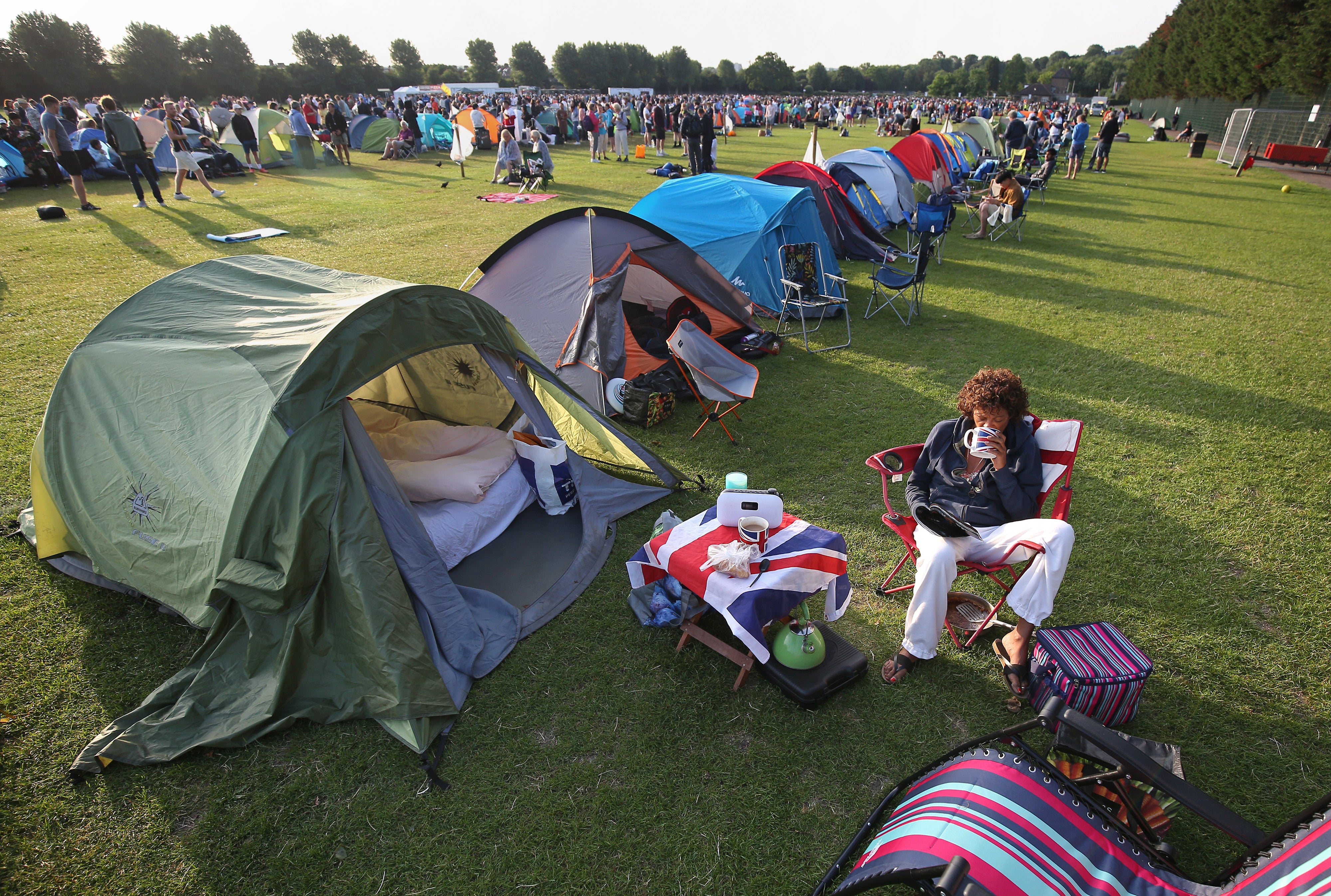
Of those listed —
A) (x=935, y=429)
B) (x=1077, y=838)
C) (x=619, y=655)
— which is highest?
(x=935, y=429)

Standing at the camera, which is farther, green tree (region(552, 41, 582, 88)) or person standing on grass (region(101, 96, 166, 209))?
green tree (region(552, 41, 582, 88))

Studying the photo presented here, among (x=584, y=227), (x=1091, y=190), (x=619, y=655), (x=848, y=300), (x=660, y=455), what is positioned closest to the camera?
(x=619, y=655)

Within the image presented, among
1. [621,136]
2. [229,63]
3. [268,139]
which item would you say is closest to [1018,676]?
[621,136]

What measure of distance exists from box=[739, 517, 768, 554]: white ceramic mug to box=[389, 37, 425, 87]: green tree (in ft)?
296

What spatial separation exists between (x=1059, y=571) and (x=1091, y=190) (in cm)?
1946

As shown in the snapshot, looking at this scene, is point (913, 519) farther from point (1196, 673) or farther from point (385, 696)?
point (385, 696)

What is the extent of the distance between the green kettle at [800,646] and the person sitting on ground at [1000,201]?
1209 centimetres

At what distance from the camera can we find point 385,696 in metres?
3.28

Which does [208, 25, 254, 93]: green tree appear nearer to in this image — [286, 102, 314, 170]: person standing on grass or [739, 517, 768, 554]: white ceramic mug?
[286, 102, 314, 170]: person standing on grass

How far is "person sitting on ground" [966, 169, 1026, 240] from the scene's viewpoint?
41.0 ft

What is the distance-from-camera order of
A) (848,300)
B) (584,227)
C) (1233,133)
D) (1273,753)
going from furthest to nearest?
1. (1233,133)
2. (848,300)
3. (584,227)
4. (1273,753)

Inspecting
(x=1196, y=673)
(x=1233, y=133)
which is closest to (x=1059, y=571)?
(x=1196, y=673)

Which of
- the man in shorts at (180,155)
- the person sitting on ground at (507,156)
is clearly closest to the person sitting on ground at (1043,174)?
the person sitting on ground at (507,156)

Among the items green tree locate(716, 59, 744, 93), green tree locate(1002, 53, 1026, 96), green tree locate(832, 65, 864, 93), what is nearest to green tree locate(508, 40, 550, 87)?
green tree locate(716, 59, 744, 93)
